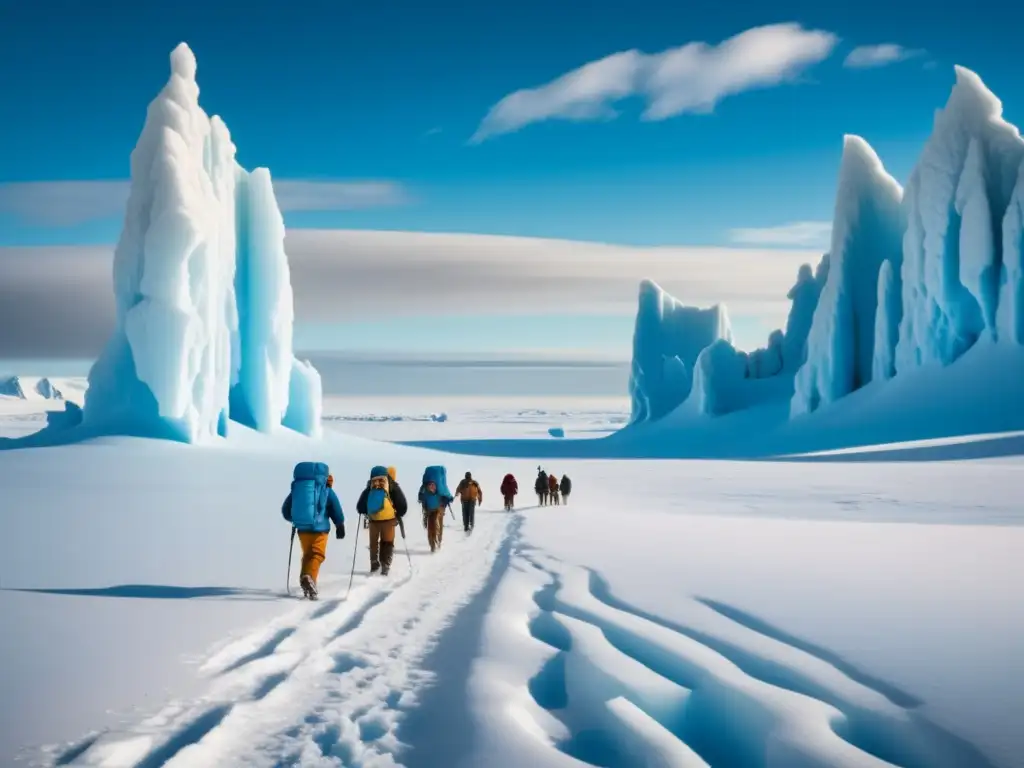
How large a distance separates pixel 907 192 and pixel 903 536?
5194 cm

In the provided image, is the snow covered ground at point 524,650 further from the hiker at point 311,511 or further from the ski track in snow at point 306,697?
the hiker at point 311,511

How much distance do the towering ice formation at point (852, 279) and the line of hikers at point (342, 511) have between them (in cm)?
5439

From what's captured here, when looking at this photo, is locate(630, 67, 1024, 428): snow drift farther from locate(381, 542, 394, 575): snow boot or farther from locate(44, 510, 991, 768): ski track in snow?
locate(44, 510, 991, 768): ski track in snow

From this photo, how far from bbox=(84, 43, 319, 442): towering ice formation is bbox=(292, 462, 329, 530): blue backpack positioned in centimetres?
2725

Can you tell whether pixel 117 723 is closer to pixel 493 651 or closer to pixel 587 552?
pixel 493 651

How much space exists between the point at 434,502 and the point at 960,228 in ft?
167

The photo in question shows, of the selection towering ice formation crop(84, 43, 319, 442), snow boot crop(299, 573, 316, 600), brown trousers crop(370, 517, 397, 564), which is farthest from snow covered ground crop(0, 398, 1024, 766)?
towering ice formation crop(84, 43, 319, 442)

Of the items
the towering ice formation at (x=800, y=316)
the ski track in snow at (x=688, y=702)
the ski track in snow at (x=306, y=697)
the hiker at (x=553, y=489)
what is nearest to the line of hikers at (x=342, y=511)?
the ski track in snow at (x=306, y=697)

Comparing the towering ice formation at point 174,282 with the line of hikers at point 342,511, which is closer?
the line of hikers at point 342,511

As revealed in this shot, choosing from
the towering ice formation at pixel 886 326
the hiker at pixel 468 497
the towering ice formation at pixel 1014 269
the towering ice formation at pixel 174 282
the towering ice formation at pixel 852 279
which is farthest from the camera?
the towering ice formation at pixel 852 279

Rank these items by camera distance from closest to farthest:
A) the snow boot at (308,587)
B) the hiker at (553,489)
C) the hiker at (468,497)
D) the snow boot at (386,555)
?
the snow boot at (308,587) → the snow boot at (386,555) → the hiker at (468,497) → the hiker at (553,489)

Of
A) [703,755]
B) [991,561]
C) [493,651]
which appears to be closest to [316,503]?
[493,651]

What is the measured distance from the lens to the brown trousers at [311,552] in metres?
8.87

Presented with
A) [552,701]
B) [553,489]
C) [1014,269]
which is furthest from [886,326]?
[552,701]
